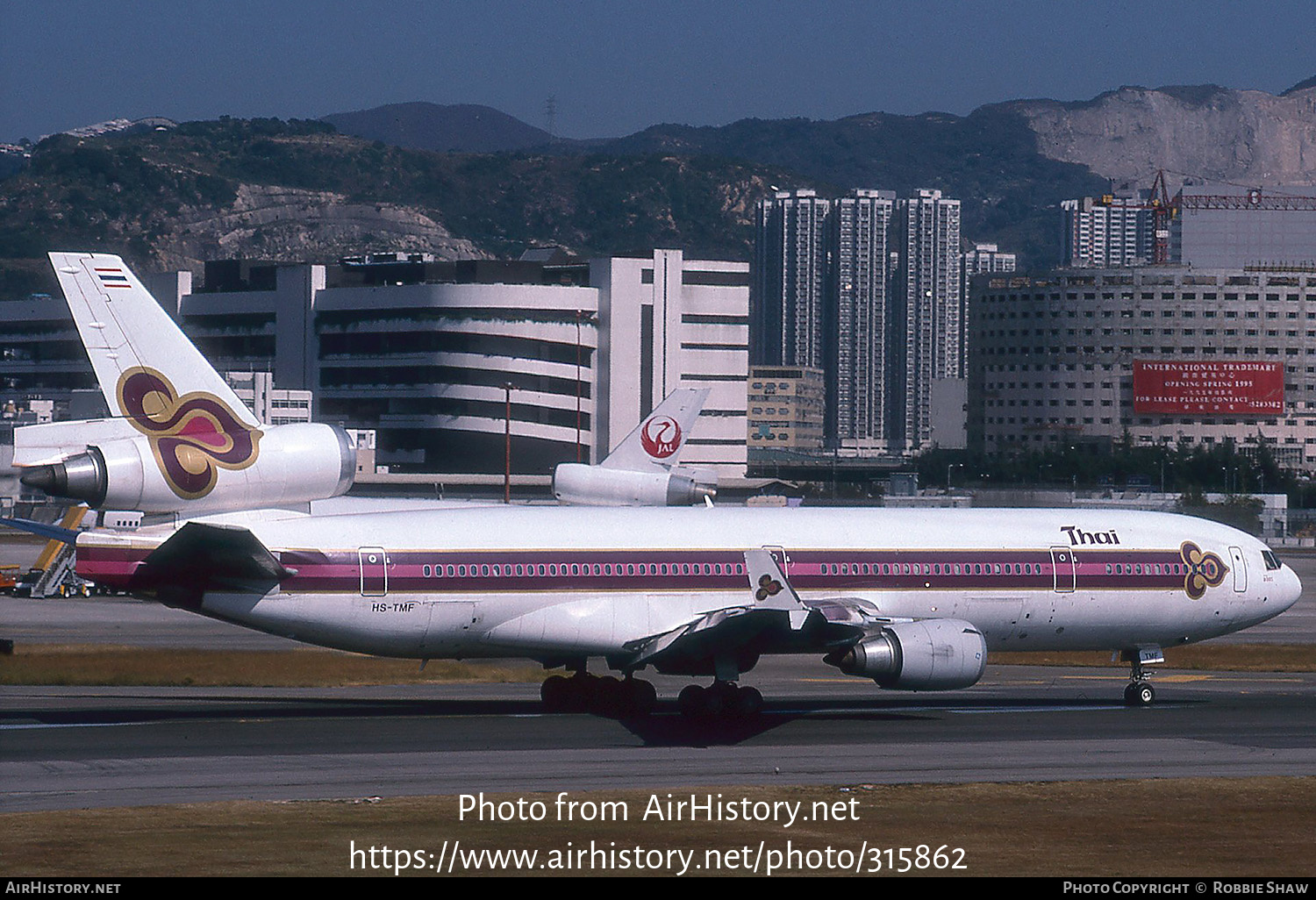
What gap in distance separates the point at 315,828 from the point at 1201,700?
26.0 metres

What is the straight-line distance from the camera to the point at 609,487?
50.5 metres

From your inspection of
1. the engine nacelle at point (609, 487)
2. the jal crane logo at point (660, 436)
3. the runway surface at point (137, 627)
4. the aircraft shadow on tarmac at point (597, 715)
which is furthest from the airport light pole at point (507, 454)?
the aircraft shadow on tarmac at point (597, 715)

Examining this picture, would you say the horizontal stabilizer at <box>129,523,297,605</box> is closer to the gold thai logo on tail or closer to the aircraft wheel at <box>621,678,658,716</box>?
the gold thai logo on tail

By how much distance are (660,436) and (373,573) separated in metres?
23.0

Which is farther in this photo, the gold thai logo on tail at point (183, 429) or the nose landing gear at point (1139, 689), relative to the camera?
the nose landing gear at point (1139, 689)

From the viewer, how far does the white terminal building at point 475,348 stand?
154 metres

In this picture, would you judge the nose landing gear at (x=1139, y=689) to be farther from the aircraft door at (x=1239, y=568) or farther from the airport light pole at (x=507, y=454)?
the airport light pole at (x=507, y=454)

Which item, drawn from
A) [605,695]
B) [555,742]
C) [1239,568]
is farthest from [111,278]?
[1239,568]

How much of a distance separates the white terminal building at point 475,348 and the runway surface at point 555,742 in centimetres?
10917

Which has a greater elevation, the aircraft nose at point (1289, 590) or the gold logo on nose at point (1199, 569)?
the gold logo on nose at point (1199, 569)

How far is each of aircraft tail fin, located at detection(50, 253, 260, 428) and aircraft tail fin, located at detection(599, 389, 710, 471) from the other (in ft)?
74.4

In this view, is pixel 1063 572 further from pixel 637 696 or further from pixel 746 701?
pixel 637 696

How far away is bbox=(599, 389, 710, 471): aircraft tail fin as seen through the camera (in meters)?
55.3

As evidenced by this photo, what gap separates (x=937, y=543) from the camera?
128 feet
